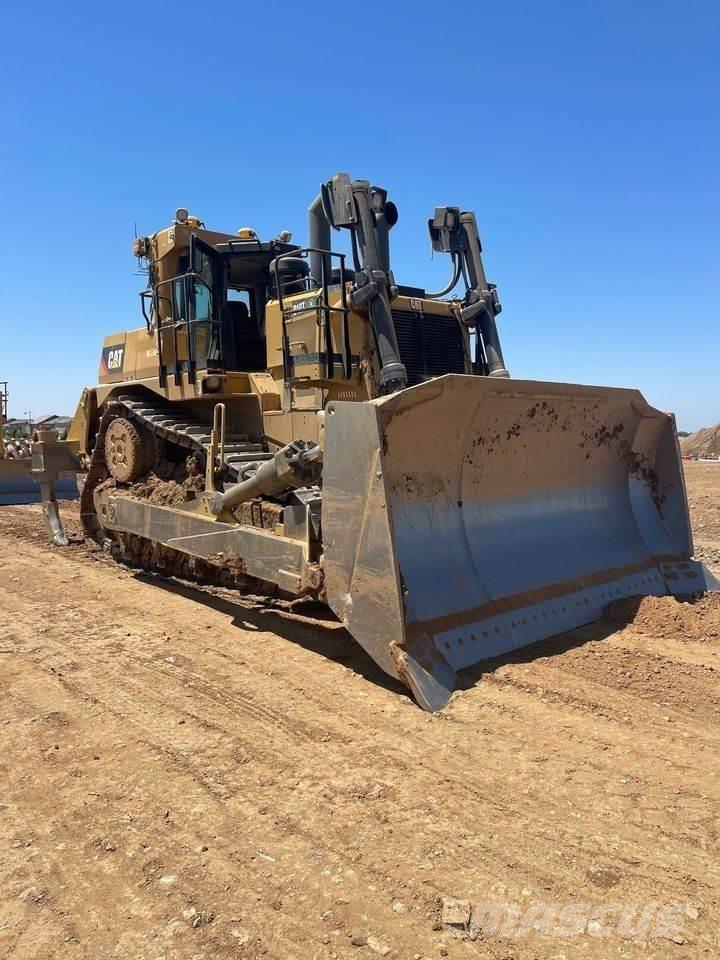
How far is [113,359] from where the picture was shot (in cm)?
801

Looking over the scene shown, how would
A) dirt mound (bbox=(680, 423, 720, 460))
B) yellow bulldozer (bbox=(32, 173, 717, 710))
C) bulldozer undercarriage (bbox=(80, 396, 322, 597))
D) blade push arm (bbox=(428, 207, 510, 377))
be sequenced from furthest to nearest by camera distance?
1. dirt mound (bbox=(680, 423, 720, 460))
2. blade push arm (bbox=(428, 207, 510, 377))
3. bulldozer undercarriage (bbox=(80, 396, 322, 597))
4. yellow bulldozer (bbox=(32, 173, 717, 710))

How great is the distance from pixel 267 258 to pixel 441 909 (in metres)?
6.09

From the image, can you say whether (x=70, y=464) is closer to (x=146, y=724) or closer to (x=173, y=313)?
(x=173, y=313)

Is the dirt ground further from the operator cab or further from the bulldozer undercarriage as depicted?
the operator cab

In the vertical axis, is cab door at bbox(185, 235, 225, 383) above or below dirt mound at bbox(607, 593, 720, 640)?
above

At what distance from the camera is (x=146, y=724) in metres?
3.71

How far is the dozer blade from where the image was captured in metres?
3.90

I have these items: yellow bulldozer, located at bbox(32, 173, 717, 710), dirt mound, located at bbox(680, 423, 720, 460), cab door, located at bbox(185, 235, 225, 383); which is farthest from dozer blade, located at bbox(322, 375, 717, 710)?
dirt mound, located at bbox(680, 423, 720, 460)

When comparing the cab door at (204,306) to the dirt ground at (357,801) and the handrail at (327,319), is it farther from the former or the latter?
the dirt ground at (357,801)

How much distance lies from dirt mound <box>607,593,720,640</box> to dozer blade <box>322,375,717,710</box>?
0.49 feet

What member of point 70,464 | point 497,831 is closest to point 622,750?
point 497,831

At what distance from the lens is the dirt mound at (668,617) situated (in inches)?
184

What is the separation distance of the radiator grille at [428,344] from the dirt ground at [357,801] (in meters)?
2.41

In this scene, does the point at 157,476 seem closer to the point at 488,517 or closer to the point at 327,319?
the point at 327,319
